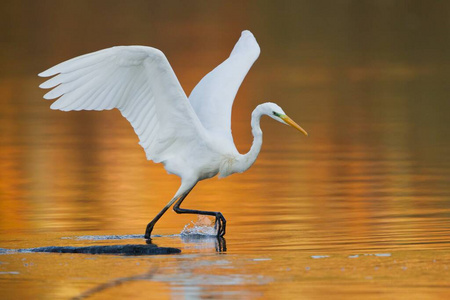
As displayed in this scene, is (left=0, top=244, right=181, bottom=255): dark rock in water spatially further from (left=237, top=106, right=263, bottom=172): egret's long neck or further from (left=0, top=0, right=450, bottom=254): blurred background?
(left=237, top=106, right=263, bottom=172): egret's long neck

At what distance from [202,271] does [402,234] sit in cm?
266

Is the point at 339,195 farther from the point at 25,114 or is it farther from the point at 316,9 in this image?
the point at 316,9

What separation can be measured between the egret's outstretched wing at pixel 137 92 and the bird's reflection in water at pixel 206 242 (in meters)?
1.11

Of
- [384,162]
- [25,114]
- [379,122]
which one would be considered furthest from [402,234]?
[25,114]

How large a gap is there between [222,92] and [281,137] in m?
6.81

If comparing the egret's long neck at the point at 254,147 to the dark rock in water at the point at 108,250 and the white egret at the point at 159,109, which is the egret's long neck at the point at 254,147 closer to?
the white egret at the point at 159,109

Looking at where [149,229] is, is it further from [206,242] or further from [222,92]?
[222,92]

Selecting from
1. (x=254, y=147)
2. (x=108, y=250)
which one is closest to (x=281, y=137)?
(x=254, y=147)

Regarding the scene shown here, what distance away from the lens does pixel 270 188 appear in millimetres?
15805

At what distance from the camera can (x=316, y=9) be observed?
47812 mm

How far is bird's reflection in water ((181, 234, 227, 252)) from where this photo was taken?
12234 mm

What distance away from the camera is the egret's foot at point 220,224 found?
1292 centimetres

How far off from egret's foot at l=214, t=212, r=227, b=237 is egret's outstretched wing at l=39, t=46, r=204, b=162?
93 cm

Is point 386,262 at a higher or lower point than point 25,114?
lower
